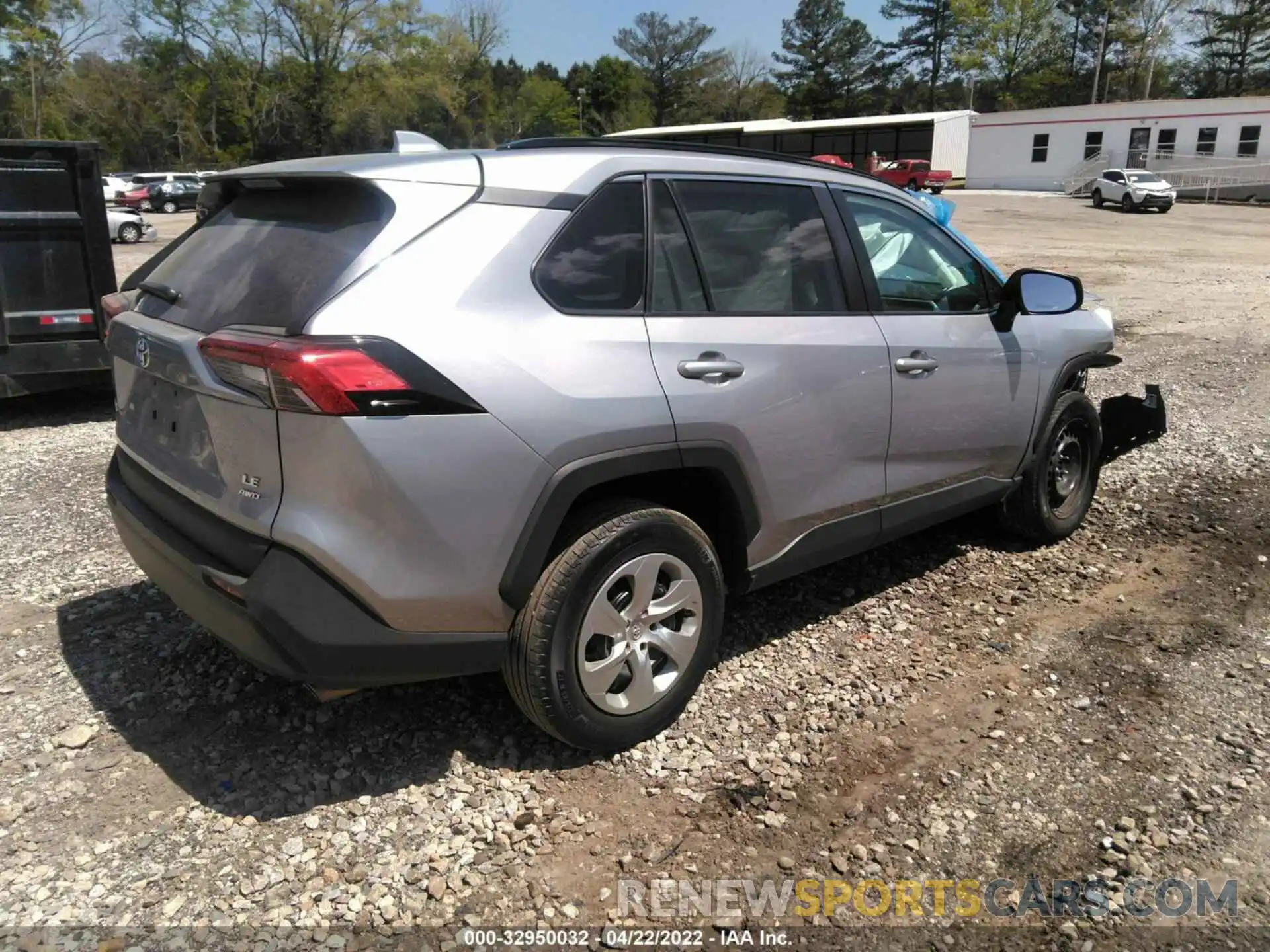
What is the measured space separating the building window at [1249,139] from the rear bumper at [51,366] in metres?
47.8

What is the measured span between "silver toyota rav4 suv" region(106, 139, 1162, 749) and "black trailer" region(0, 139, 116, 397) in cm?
376

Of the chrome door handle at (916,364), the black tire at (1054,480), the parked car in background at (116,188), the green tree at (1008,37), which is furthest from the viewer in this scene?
the green tree at (1008,37)

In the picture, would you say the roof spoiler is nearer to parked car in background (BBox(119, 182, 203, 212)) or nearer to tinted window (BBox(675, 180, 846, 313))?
tinted window (BBox(675, 180, 846, 313))

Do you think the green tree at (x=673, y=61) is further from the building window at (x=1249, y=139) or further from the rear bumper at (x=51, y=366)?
the rear bumper at (x=51, y=366)

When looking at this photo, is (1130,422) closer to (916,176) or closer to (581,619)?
(581,619)

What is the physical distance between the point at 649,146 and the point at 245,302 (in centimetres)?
137

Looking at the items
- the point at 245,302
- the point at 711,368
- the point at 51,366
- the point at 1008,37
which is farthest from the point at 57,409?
the point at 1008,37

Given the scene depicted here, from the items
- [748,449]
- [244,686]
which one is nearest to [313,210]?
[748,449]

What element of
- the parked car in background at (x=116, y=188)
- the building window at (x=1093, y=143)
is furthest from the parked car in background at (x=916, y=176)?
the parked car in background at (x=116, y=188)

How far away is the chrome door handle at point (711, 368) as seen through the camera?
2938 millimetres

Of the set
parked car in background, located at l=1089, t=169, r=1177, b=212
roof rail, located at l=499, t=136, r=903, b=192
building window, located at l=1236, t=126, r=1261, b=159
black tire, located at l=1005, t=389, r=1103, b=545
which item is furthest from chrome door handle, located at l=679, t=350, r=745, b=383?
building window, located at l=1236, t=126, r=1261, b=159

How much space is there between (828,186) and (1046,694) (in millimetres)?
2071

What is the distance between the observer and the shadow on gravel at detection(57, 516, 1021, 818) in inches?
115

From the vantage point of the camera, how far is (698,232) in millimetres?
3158
